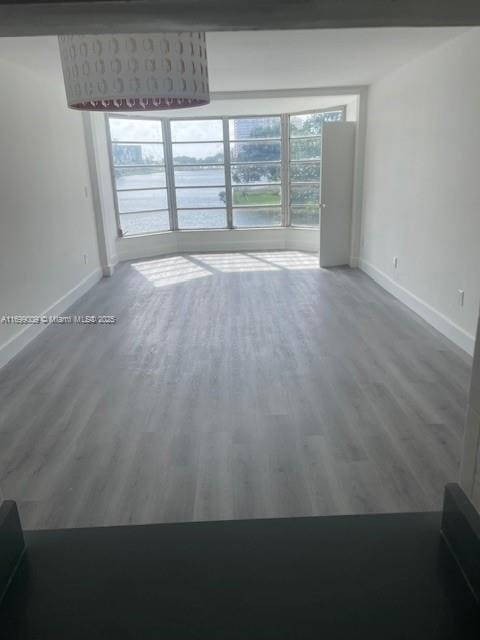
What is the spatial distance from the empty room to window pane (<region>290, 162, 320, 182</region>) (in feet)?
0.22

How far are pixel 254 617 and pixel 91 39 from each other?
247 cm

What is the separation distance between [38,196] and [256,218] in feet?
15.8

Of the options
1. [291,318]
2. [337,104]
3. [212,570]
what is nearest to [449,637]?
[212,570]

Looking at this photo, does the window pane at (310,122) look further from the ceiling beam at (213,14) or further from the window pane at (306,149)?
the ceiling beam at (213,14)

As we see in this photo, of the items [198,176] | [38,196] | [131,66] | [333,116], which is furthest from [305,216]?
[131,66]

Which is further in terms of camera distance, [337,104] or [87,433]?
[337,104]

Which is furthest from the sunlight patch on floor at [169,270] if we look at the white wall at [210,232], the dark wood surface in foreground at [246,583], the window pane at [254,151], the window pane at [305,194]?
the dark wood surface in foreground at [246,583]

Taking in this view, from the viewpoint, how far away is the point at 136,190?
26.6 ft

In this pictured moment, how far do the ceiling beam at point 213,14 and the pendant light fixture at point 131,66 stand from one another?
1641 millimetres

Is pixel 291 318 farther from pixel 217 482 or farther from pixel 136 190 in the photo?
pixel 136 190

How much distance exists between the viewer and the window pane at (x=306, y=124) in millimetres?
7970

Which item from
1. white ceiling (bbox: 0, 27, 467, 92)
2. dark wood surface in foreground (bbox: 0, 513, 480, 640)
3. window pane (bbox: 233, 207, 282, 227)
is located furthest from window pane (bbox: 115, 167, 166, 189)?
dark wood surface in foreground (bbox: 0, 513, 480, 640)

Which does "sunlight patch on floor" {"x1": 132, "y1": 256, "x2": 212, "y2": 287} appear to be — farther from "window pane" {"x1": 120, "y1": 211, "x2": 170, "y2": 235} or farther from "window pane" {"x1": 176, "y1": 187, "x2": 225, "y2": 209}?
"window pane" {"x1": 176, "y1": 187, "x2": 225, "y2": 209}

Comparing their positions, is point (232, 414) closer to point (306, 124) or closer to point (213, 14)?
point (213, 14)
